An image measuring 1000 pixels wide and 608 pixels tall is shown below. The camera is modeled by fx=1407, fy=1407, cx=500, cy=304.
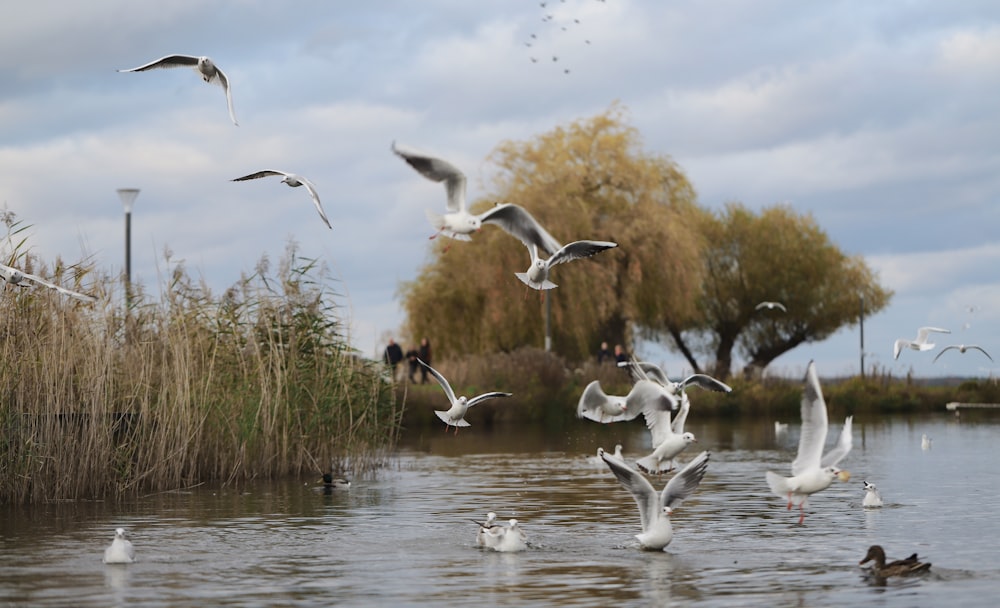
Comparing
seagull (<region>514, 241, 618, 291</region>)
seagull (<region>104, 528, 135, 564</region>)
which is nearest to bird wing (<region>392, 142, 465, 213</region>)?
seagull (<region>514, 241, 618, 291</region>)

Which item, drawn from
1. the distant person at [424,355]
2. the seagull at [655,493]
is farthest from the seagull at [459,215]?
the distant person at [424,355]

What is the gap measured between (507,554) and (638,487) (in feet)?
5.32

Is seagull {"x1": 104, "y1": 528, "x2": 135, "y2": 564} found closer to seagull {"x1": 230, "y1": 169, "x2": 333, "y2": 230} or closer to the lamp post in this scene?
seagull {"x1": 230, "y1": 169, "x2": 333, "y2": 230}

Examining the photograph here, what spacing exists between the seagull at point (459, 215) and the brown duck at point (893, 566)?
14.1ft

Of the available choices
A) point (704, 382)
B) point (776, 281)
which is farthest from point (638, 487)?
point (776, 281)

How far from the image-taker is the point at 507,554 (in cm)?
1402

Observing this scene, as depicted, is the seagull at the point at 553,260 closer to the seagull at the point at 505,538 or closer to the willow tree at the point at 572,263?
the seagull at the point at 505,538

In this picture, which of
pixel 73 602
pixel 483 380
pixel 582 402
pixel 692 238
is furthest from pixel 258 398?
pixel 692 238

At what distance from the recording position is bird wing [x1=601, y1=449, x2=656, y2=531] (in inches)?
521

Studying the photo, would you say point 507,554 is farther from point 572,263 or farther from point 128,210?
point 572,263

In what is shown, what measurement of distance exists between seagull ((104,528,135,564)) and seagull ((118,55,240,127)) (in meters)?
5.75

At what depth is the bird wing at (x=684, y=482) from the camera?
523 inches

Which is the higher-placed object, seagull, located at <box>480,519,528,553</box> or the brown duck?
seagull, located at <box>480,519,528,553</box>

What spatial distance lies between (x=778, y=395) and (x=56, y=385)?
33096 millimetres
